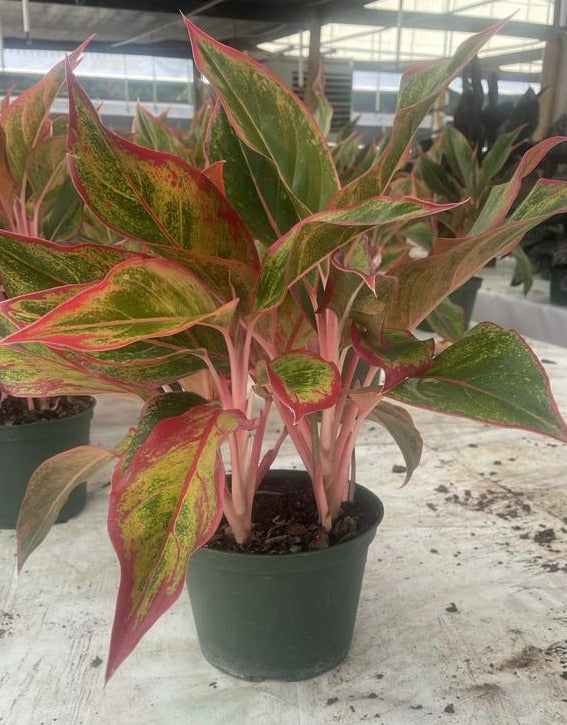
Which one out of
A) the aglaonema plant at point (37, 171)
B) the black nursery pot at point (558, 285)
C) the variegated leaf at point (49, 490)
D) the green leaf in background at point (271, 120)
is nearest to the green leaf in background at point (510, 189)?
the green leaf in background at point (271, 120)

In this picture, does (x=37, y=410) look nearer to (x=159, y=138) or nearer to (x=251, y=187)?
(x=159, y=138)

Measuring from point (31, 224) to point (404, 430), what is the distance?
0.65 m

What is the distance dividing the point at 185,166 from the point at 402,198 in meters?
0.15

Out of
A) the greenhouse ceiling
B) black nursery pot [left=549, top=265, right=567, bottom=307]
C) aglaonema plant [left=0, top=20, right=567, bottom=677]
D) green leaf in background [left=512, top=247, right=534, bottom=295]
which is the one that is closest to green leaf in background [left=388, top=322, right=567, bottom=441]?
aglaonema plant [left=0, top=20, right=567, bottom=677]

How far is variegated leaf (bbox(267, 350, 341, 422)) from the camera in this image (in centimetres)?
42

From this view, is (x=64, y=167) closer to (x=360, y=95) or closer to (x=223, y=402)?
(x=223, y=402)

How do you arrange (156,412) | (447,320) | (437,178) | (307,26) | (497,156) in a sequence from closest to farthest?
1. (156,412)
2. (447,320)
3. (497,156)
4. (437,178)
5. (307,26)

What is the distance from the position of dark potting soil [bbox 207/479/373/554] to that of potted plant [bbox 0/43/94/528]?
0.35 metres

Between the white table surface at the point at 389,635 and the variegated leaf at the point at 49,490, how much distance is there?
0.12 metres

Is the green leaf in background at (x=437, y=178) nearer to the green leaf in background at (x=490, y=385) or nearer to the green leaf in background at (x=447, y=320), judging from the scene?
the green leaf in background at (x=447, y=320)

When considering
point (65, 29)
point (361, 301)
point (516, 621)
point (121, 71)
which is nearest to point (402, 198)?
point (361, 301)

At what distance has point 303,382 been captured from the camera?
45 cm

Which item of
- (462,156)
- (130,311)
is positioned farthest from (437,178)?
(130,311)

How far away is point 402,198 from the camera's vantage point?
0.37 m
